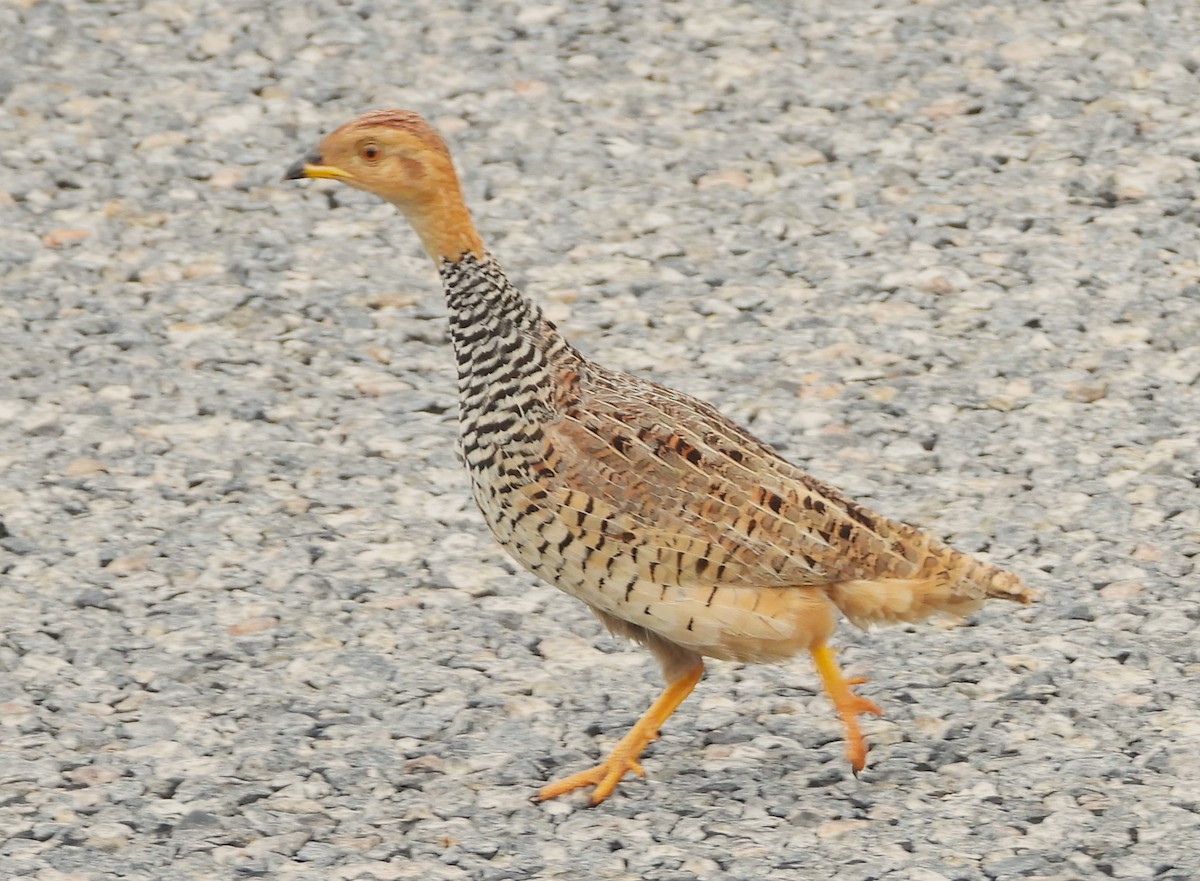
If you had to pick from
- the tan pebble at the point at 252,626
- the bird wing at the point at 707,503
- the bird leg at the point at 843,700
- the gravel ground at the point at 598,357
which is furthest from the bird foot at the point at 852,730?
the tan pebble at the point at 252,626

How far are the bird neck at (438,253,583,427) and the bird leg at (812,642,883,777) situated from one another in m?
1.18

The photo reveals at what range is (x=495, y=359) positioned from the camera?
6.31 meters

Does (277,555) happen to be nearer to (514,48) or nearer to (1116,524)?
(1116,524)

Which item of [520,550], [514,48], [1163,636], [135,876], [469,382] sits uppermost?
[514,48]

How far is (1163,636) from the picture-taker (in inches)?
282

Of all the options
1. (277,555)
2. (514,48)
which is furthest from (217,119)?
(277,555)

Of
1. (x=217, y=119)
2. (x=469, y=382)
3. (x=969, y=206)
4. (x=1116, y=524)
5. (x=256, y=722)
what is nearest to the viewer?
(x=469, y=382)

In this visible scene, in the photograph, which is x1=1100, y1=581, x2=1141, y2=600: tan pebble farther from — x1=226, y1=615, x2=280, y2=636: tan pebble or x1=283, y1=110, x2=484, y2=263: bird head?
x1=226, y1=615, x2=280, y2=636: tan pebble

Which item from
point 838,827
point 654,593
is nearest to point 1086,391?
point 838,827

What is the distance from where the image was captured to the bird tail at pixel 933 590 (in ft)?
20.4

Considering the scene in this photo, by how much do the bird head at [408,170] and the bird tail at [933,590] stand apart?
1676 mm

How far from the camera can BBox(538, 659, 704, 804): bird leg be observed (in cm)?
638

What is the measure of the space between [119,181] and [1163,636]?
626 centimetres

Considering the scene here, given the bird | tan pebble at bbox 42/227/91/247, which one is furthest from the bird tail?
tan pebble at bbox 42/227/91/247
